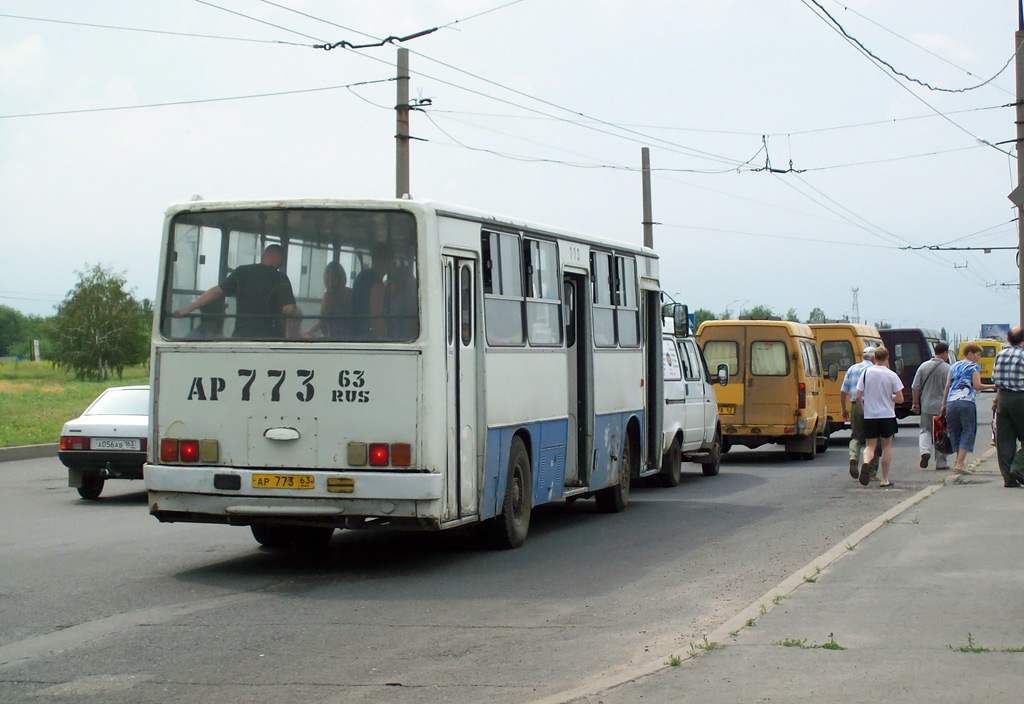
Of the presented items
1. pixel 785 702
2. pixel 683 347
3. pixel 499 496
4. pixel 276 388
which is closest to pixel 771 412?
pixel 683 347

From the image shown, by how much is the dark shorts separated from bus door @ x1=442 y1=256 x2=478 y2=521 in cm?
814

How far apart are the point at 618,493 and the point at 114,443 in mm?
6110

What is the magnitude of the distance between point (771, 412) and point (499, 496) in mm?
13332

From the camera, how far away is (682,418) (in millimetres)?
19250

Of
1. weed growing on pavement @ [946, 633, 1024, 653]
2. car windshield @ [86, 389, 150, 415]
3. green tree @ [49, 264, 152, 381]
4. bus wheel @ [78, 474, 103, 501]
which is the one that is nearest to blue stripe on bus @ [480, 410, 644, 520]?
weed growing on pavement @ [946, 633, 1024, 653]

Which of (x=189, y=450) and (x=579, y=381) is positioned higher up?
(x=579, y=381)

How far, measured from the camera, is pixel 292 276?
1037 centimetres

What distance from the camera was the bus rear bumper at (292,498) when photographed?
986 centimetres

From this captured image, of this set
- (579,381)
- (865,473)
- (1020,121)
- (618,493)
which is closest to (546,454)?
(579,381)

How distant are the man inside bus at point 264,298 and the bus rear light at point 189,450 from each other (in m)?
0.87

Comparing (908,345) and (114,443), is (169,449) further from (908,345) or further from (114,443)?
(908,345)

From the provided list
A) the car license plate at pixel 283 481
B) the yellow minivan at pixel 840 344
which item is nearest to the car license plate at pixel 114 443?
the car license plate at pixel 283 481

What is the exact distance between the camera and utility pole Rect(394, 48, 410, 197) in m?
20.6

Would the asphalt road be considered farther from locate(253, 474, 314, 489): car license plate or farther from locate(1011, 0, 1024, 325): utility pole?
locate(1011, 0, 1024, 325): utility pole
